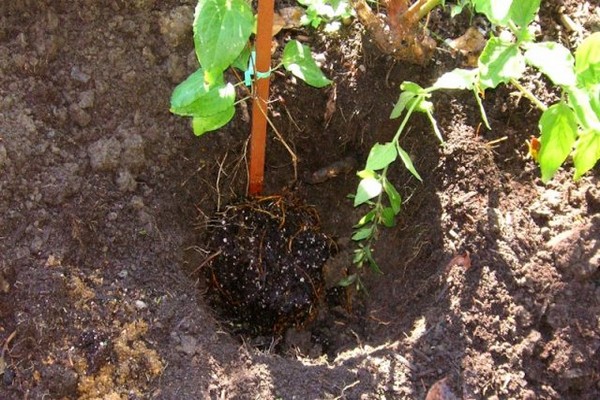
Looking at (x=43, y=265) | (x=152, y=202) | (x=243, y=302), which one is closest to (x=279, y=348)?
(x=243, y=302)

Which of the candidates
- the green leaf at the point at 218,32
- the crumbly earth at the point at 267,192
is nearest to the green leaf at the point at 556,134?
the crumbly earth at the point at 267,192

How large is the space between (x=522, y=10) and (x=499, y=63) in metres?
0.10

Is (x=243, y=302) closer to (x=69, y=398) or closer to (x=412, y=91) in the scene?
(x=69, y=398)

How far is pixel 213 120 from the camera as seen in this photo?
139cm

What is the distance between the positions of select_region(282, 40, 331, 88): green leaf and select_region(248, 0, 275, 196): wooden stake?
8 centimetres

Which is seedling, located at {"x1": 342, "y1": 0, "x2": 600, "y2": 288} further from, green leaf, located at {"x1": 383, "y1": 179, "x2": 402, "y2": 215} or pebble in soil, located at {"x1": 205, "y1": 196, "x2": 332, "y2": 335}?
pebble in soil, located at {"x1": 205, "y1": 196, "x2": 332, "y2": 335}

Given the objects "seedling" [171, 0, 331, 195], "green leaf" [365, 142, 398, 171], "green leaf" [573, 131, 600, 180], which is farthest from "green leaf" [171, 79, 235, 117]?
"green leaf" [573, 131, 600, 180]

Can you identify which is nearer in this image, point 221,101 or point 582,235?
point 221,101

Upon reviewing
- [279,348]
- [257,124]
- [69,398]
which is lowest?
[279,348]

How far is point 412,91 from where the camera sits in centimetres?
147

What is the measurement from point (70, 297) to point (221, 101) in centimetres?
51

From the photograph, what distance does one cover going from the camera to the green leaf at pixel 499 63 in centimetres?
126

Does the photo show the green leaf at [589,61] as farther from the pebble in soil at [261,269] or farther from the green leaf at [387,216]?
the pebble in soil at [261,269]

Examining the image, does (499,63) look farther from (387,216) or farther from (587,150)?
(387,216)
